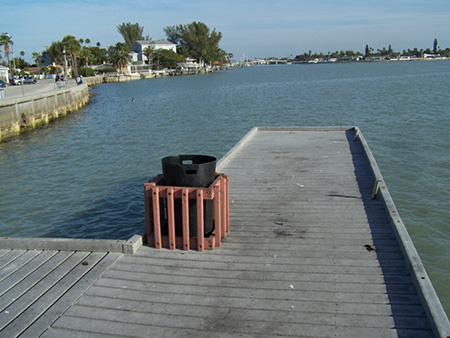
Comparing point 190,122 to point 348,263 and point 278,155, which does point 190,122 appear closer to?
point 278,155

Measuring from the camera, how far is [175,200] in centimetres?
561

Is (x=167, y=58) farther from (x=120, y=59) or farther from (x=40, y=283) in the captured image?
(x=40, y=283)

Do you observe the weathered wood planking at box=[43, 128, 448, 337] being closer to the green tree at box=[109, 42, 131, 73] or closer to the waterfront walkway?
the waterfront walkway

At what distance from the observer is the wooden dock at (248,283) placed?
4016 millimetres

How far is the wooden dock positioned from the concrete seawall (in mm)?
21203

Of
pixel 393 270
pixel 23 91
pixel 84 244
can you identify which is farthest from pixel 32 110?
pixel 393 270

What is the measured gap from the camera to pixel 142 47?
138500 millimetres

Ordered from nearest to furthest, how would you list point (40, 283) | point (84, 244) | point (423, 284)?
point (423, 284) → point (40, 283) → point (84, 244)

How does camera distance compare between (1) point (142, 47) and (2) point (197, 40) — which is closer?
(1) point (142, 47)

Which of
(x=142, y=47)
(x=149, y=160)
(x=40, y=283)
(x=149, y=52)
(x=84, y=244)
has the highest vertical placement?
(x=142, y=47)

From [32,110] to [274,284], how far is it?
2821cm

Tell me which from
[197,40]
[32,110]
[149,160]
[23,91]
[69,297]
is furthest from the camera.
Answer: [197,40]

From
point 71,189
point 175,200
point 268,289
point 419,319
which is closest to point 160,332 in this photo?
point 268,289

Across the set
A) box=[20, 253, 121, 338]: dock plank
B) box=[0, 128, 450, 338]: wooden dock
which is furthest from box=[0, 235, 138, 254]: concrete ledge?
box=[20, 253, 121, 338]: dock plank
